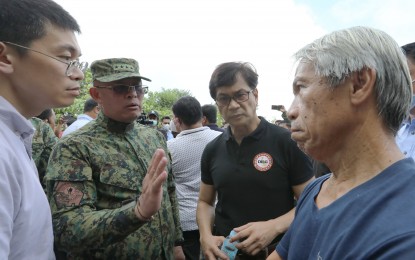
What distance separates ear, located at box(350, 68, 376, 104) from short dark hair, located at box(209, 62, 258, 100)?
151cm

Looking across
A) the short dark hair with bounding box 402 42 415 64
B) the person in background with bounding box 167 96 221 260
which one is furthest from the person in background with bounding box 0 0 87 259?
the short dark hair with bounding box 402 42 415 64

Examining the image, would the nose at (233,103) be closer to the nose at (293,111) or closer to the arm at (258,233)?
the arm at (258,233)

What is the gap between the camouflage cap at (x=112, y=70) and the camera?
2.49m

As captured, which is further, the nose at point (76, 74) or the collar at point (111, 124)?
the collar at point (111, 124)

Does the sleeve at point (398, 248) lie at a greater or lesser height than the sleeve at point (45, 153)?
greater

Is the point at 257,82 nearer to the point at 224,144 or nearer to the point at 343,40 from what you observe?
the point at 224,144

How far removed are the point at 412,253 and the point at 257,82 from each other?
195 centimetres

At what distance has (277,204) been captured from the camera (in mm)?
2395

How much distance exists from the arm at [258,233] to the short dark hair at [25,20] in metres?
1.52

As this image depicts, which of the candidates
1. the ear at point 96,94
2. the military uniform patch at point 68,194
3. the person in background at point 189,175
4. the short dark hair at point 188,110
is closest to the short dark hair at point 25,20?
the military uniform patch at point 68,194

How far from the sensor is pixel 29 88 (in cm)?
149

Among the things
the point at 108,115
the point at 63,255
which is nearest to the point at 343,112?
the point at 108,115

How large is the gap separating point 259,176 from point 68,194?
1.21 m

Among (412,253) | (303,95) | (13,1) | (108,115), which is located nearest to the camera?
(412,253)
